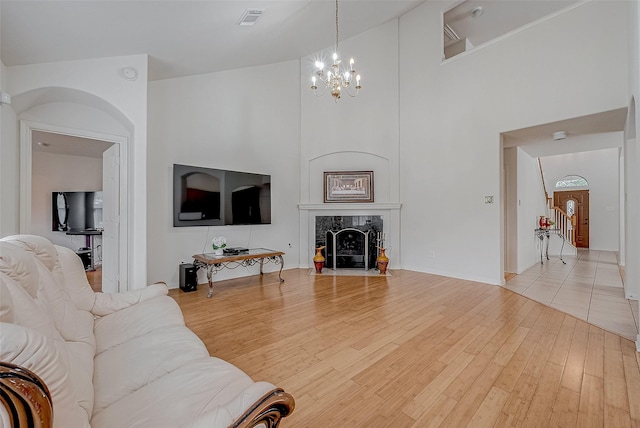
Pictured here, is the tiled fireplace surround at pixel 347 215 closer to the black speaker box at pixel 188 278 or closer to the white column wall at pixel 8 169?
the black speaker box at pixel 188 278

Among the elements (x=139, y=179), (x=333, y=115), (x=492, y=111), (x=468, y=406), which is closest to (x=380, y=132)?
(x=333, y=115)

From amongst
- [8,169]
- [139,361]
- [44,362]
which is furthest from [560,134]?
[8,169]

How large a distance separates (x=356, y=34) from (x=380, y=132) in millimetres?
2131

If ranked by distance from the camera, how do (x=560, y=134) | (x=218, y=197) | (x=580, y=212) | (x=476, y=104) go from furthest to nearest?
(x=580, y=212), (x=476, y=104), (x=218, y=197), (x=560, y=134)

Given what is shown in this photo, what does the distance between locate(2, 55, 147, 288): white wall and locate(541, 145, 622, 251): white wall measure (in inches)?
459

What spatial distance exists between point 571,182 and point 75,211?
543 inches

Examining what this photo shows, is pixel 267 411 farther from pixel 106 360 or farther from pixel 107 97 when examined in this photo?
pixel 107 97

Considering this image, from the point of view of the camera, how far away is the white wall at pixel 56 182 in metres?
5.77

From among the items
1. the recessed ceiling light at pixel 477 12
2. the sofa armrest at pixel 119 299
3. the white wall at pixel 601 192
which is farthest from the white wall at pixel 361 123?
the white wall at pixel 601 192

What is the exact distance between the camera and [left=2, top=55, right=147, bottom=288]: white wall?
282 cm

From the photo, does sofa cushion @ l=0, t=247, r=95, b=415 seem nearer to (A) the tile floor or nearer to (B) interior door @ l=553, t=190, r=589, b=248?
(A) the tile floor

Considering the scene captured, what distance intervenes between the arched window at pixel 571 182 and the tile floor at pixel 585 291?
377 centimetres

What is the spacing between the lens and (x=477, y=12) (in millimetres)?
5637

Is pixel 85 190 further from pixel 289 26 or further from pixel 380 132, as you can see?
pixel 380 132
